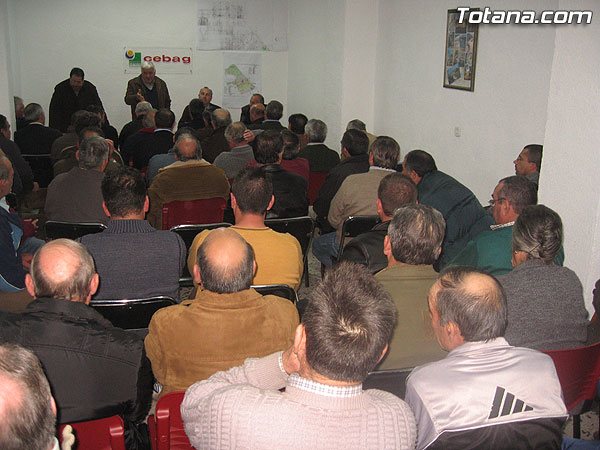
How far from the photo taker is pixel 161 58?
9398 millimetres

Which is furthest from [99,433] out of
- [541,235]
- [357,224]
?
[357,224]

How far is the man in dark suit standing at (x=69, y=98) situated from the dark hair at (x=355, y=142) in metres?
4.81

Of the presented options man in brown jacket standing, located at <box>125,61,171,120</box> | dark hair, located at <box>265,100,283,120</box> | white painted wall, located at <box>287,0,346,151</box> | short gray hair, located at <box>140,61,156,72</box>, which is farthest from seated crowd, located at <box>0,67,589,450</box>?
short gray hair, located at <box>140,61,156,72</box>

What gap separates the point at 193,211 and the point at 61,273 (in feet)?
7.17

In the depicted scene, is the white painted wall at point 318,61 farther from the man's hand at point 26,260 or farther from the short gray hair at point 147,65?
the man's hand at point 26,260

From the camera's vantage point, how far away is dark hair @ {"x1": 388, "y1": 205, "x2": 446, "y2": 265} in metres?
2.42

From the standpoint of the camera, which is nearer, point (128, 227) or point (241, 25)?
point (128, 227)

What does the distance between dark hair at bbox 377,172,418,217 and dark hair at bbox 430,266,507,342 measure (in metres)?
1.36

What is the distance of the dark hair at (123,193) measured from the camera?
296cm

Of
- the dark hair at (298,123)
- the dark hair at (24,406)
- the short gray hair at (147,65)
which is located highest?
the short gray hair at (147,65)

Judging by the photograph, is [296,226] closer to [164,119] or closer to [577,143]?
[577,143]

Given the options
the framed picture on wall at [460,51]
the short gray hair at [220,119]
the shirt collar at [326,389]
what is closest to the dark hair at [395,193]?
the shirt collar at [326,389]

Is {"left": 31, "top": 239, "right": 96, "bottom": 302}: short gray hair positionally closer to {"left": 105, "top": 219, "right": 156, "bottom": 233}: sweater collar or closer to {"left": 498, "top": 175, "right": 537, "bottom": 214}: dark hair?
{"left": 105, "top": 219, "right": 156, "bottom": 233}: sweater collar

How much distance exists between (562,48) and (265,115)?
15.6 feet
